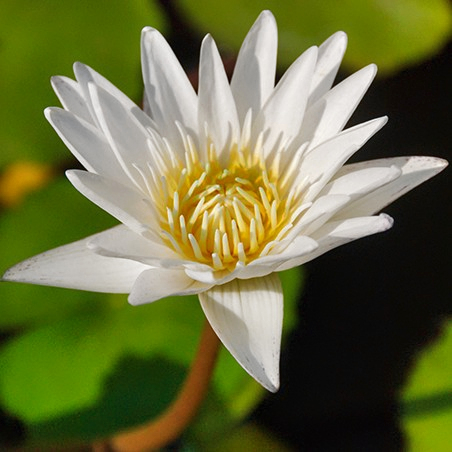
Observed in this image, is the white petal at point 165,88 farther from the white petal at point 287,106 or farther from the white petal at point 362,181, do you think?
the white petal at point 362,181

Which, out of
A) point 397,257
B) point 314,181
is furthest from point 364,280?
point 314,181

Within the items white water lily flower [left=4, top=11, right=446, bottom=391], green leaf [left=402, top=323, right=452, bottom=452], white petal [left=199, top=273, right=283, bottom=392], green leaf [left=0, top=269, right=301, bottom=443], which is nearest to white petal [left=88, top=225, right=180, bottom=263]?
white water lily flower [left=4, top=11, right=446, bottom=391]

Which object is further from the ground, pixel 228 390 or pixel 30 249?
pixel 30 249

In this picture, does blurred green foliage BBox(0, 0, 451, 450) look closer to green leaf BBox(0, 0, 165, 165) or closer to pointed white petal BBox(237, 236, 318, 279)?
green leaf BBox(0, 0, 165, 165)

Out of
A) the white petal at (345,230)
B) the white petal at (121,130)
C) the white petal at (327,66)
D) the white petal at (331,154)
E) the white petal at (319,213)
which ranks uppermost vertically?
the white petal at (121,130)

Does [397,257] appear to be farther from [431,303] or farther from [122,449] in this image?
[122,449]

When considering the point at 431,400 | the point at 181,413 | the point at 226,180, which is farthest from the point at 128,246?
the point at 431,400

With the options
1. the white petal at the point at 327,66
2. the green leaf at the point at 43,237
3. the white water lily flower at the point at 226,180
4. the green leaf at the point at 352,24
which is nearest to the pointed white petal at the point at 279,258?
the white water lily flower at the point at 226,180

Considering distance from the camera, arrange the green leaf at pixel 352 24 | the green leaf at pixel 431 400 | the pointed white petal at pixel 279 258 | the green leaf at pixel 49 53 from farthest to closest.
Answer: the green leaf at pixel 352 24 → the green leaf at pixel 49 53 → the green leaf at pixel 431 400 → the pointed white petal at pixel 279 258
